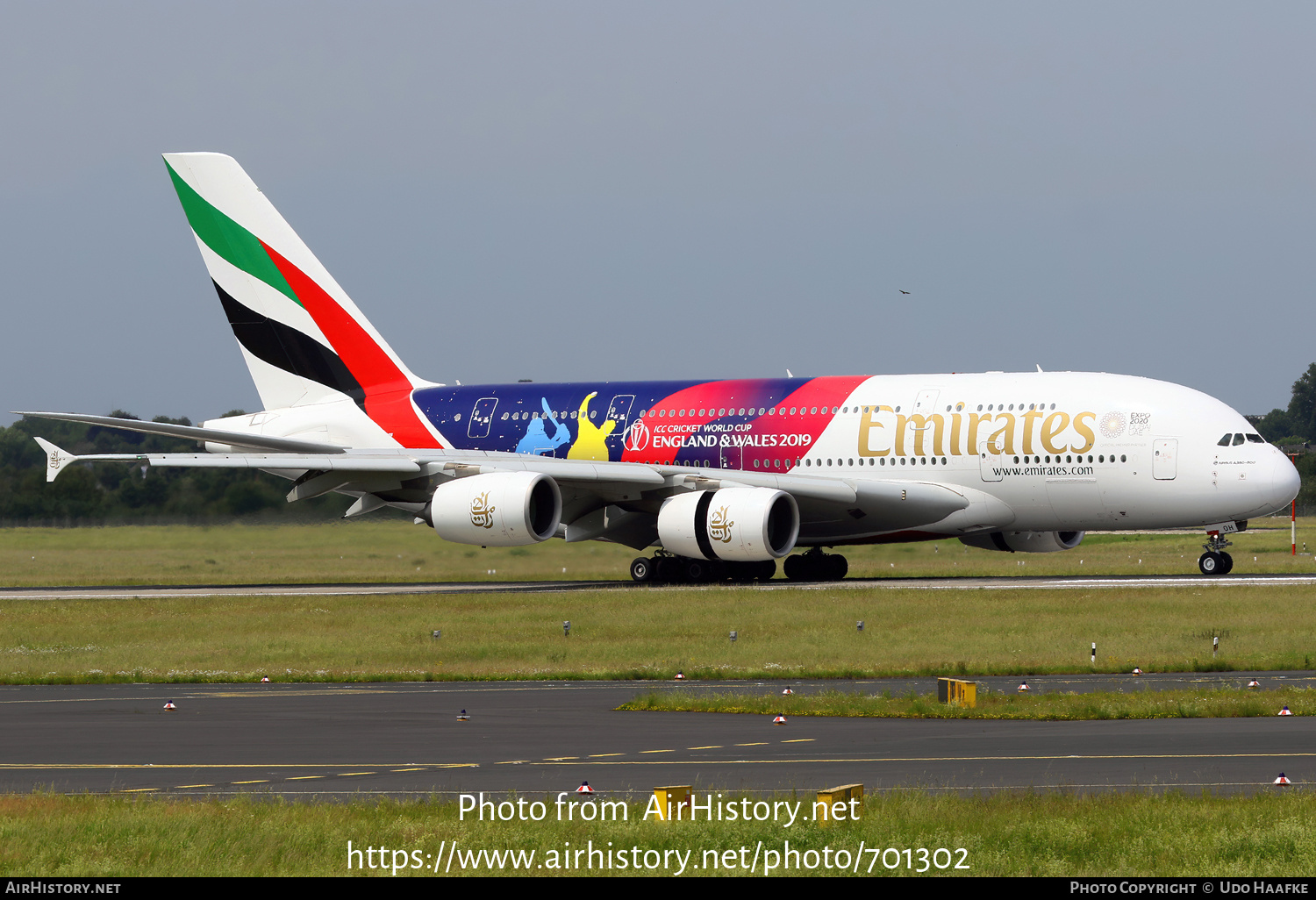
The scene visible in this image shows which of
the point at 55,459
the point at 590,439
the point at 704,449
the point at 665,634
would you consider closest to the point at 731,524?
the point at 704,449

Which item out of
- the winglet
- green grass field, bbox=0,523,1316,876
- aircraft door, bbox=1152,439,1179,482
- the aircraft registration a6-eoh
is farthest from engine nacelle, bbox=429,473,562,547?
aircraft door, bbox=1152,439,1179,482

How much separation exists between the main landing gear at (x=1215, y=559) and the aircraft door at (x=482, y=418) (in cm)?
1817

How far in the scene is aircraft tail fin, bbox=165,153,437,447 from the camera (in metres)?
46.3

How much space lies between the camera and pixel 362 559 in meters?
46.6

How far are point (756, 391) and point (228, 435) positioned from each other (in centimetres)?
1339

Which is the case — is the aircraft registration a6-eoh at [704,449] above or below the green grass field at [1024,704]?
above

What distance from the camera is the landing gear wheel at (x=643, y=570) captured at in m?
41.2

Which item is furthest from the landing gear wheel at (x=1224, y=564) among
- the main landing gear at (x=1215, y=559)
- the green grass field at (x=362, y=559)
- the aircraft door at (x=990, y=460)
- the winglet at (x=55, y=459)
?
the winglet at (x=55, y=459)

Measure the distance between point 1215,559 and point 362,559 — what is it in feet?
73.3

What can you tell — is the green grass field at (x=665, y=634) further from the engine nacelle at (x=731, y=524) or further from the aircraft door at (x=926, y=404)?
the aircraft door at (x=926, y=404)

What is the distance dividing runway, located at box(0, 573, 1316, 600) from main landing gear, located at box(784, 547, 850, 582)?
347 mm

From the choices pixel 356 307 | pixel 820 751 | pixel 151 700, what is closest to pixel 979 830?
pixel 820 751

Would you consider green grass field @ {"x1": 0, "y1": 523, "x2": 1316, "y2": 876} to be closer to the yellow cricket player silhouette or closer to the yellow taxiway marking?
the yellow taxiway marking

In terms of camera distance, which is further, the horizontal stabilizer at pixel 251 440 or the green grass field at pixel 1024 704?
the horizontal stabilizer at pixel 251 440
